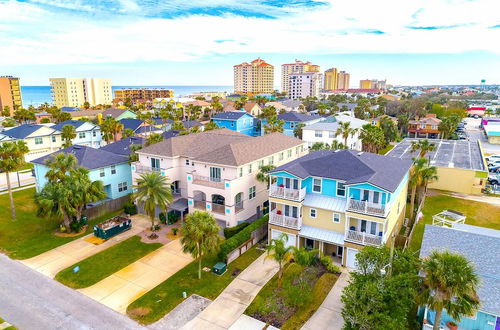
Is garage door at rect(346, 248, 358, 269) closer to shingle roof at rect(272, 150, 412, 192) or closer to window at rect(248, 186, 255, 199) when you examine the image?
shingle roof at rect(272, 150, 412, 192)

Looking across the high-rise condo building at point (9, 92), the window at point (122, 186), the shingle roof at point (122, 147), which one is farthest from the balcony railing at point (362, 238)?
the high-rise condo building at point (9, 92)

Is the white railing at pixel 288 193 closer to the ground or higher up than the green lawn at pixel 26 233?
higher up

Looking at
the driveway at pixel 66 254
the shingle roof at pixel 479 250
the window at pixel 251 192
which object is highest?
the shingle roof at pixel 479 250

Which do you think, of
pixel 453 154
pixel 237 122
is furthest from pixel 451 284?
pixel 237 122

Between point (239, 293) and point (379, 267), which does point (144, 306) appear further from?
point (379, 267)

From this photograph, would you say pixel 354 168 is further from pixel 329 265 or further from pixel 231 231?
pixel 231 231

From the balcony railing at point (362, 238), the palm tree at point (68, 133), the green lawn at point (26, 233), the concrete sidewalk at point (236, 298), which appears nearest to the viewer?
the concrete sidewalk at point (236, 298)

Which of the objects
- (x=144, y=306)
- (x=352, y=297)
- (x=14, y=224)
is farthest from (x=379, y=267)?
(x=14, y=224)

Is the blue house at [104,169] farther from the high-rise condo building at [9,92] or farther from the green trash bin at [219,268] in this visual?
the high-rise condo building at [9,92]

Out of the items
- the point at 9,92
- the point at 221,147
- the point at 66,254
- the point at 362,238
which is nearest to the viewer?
the point at 362,238
